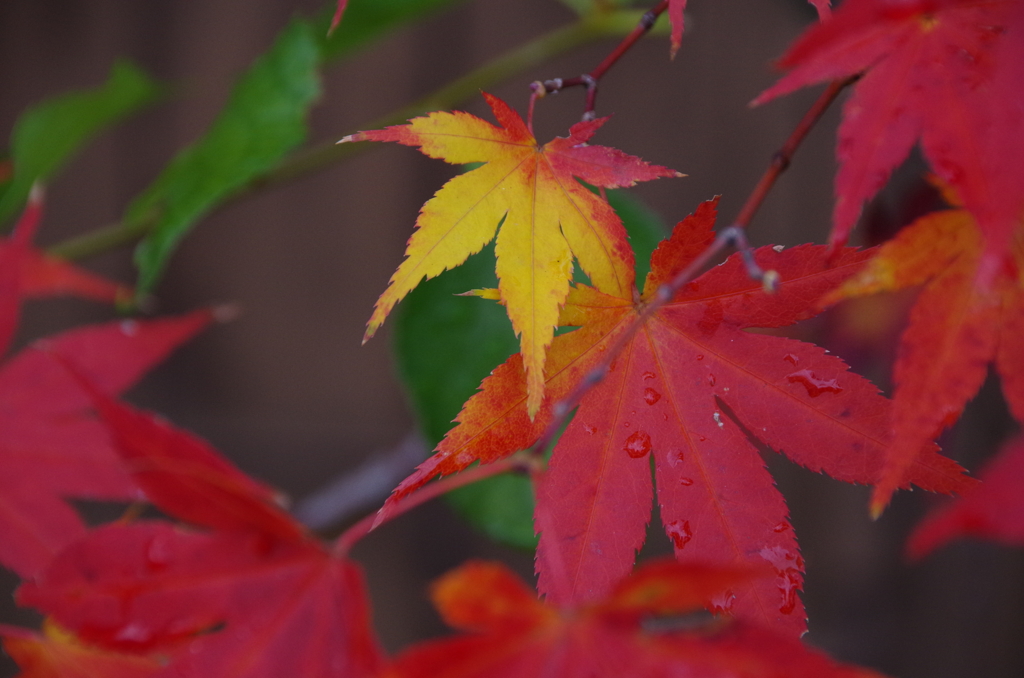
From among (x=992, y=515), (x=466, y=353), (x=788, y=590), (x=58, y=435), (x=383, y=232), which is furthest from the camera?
(x=383, y=232)

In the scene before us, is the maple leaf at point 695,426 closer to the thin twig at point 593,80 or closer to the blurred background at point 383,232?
the thin twig at point 593,80

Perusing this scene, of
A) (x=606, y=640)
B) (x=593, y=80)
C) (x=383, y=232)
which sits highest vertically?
(x=593, y=80)

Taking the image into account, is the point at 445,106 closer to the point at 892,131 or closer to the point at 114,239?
the point at 114,239

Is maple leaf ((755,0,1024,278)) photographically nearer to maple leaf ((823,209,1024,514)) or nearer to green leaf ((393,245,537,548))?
maple leaf ((823,209,1024,514))

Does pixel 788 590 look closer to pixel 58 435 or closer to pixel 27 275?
pixel 58 435

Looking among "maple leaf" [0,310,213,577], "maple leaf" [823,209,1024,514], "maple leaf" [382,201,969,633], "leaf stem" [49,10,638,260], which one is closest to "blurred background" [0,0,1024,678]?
"leaf stem" [49,10,638,260]

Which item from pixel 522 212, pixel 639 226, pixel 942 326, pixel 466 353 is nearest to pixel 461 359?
pixel 466 353

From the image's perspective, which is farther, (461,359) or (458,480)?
(461,359)
